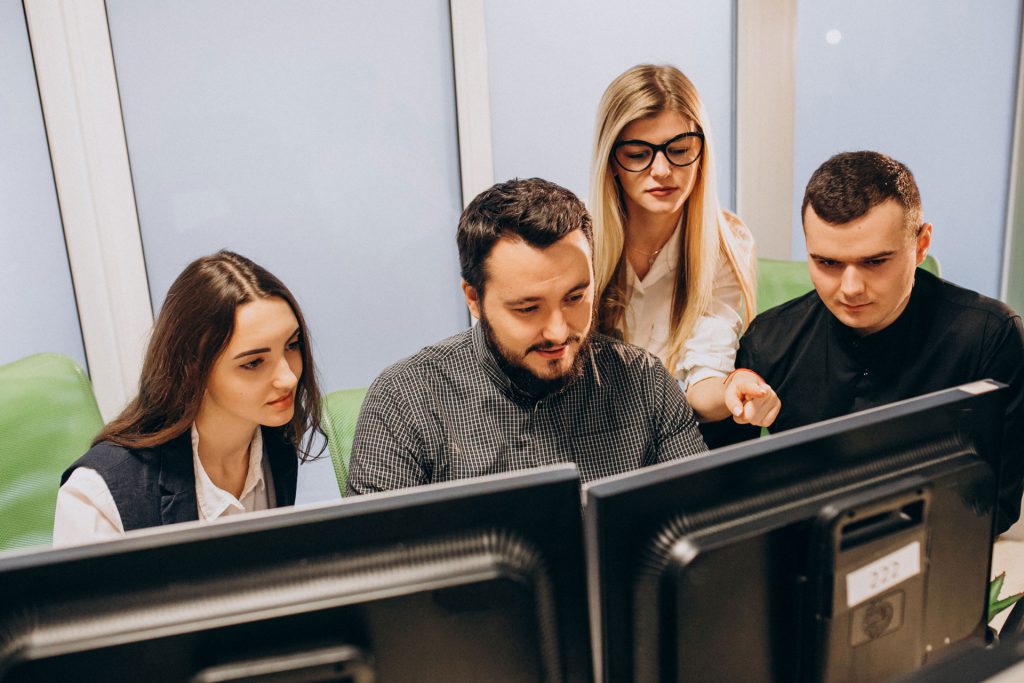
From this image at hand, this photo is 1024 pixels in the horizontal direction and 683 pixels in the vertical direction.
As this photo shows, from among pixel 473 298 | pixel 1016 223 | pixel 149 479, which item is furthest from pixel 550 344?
pixel 1016 223

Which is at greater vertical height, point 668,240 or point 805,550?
point 668,240

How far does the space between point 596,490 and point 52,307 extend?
2241 millimetres

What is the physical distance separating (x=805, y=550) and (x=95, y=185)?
7.44 feet

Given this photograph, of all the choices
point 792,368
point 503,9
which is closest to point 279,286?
point 792,368

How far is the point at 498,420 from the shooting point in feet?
4.81

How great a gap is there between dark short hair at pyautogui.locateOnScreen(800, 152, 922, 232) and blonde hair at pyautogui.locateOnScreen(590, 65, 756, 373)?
366mm

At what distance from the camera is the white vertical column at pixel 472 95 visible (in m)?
2.66

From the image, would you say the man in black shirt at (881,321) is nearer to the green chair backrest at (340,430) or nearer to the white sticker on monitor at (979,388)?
the white sticker on monitor at (979,388)

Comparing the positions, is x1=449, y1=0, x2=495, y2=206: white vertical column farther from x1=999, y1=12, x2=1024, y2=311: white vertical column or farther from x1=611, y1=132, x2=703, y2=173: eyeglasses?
x1=999, y1=12, x2=1024, y2=311: white vertical column

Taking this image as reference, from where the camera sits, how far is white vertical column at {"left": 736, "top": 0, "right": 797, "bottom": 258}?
317cm

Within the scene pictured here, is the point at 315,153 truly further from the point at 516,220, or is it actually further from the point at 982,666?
the point at 982,666

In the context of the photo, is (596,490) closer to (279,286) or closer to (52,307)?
(279,286)

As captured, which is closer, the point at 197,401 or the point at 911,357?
the point at 197,401

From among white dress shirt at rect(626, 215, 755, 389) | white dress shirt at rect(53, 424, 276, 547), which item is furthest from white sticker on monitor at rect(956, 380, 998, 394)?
white dress shirt at rect(53, 424, 276, 547)
